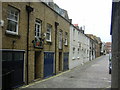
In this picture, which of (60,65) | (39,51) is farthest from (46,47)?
(60,65)

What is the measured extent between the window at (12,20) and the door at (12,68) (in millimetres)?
1264

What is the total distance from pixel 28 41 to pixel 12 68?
253 cm

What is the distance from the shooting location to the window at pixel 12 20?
10.2m

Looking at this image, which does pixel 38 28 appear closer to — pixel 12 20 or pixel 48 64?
pixel 48 64

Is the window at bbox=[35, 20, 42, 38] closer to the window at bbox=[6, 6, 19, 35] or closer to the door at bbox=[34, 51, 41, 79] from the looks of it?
the door at bbox=[34, 51, 41, 79]

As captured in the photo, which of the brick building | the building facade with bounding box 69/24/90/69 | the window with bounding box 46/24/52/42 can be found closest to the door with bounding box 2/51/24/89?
the brick building

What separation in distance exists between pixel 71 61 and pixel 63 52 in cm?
457

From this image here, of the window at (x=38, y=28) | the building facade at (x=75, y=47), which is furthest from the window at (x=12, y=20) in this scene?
the building facade at (x=75, y=47)

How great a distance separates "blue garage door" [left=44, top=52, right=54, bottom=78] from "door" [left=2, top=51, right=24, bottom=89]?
4.22 metres

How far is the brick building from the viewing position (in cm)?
993

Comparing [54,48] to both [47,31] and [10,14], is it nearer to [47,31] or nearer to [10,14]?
[47,31]

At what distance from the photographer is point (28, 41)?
12.1 m

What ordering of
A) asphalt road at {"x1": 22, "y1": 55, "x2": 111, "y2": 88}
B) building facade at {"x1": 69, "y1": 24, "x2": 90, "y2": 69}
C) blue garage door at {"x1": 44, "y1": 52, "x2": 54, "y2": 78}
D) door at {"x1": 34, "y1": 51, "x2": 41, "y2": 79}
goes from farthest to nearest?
building facade at {"x1": 69, "y1": 24, "x2": 90, "y2": 69} → blue garage door at {"x1": 44, "y1": 52, "x2": 54, "y2": 78} → door at {"x1": 34, "y1": 51, "x2": 41, "y2": 79} → asphalt road at {"x1": 22, "y1": 55, "x2": 111, "y2": 88}

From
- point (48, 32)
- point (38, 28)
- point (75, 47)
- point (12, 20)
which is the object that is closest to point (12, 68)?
point (12, 20)
